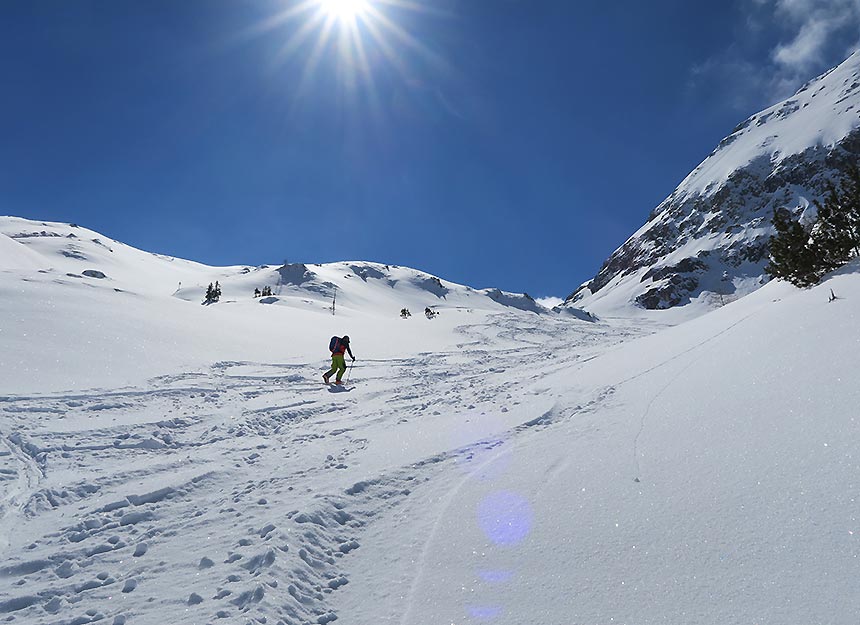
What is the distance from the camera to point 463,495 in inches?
193

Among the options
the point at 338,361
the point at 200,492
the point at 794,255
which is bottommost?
the point at 200,492

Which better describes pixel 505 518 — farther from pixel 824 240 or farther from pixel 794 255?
pixel 794 255

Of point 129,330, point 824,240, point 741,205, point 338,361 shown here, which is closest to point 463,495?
point 338,361

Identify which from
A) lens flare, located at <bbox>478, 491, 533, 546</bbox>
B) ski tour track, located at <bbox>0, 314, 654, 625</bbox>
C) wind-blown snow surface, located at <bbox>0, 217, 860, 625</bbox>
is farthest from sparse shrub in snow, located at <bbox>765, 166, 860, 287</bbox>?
lens flare, located at <bbox>478, 491, 533, 546</bbox>

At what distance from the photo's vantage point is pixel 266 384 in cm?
1210

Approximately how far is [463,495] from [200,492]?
3164 mm

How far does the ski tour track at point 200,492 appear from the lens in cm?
351

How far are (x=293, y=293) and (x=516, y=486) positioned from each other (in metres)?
103

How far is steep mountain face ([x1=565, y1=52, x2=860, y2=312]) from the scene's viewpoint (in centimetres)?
13412

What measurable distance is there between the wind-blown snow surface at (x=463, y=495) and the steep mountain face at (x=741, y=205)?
133 m

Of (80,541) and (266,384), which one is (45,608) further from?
(266,384)

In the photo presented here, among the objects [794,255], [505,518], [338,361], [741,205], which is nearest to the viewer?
[505,518]

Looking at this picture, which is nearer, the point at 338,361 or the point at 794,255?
the point at 338,361

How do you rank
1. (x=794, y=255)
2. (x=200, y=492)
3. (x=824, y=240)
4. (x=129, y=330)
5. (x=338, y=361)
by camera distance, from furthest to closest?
(x=129, y=330) < (x=794, y=255) < (x=824, y=240) < (x=338, y=361) < (x=200, y=492)
